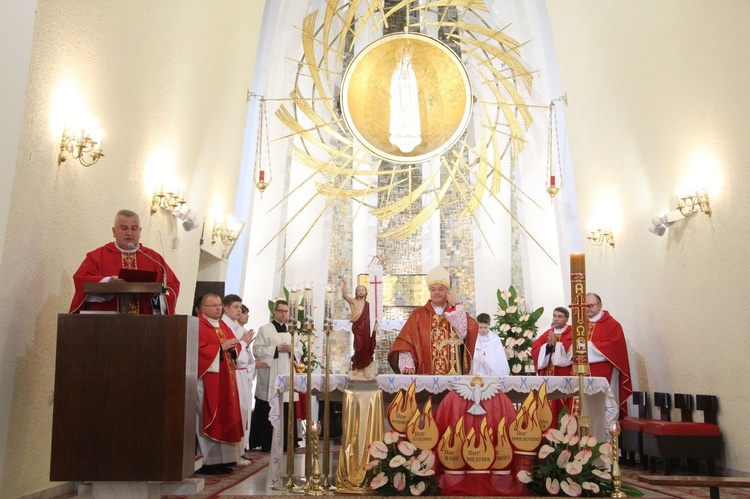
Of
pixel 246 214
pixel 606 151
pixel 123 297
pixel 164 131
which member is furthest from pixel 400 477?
pixel 246 214

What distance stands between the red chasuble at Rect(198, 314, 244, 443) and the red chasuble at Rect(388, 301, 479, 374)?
1.39 m

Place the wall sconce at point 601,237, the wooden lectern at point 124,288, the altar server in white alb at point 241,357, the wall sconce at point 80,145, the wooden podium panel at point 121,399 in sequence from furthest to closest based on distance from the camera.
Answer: the wall sconce at point 601,237
the altar server in white alb at point 241,357
the wall sconce at point 80,145
the wooden lectern at point 124,288
the wooden podium panel at point 121,399

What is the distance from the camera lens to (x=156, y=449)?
3.77 m

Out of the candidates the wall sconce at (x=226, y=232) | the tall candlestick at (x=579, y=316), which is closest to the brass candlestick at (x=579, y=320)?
the tall candlestick at (x=579, y=316)

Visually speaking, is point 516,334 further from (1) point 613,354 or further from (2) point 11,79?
(2) point 11,79

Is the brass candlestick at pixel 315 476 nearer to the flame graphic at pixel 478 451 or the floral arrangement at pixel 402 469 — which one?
the floral arrangement at pixel 402 469

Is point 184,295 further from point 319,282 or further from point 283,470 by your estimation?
point 319,282

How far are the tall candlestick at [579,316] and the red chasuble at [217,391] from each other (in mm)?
3071

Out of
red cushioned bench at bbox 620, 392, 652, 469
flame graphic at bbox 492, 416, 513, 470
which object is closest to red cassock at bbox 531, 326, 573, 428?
red cushioned bench at bbox 620, 392, 652, 469

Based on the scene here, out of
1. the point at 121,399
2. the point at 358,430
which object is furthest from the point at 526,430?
the point at 121,399

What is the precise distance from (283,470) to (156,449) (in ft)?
9.52

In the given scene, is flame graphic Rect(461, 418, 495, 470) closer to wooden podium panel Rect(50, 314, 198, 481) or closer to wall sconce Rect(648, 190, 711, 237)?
wooden podium panel Rect(50, 314, 198, 481)

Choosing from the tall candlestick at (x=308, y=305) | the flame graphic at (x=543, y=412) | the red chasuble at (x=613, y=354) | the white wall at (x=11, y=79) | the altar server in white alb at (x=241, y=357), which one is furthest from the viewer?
the red chasuble at (x=613, y=354)

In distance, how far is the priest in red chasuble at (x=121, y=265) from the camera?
4609mm
